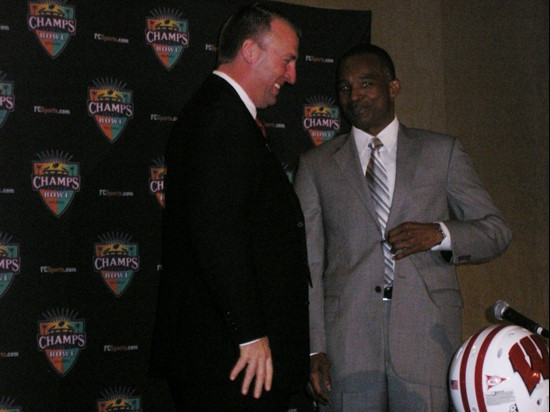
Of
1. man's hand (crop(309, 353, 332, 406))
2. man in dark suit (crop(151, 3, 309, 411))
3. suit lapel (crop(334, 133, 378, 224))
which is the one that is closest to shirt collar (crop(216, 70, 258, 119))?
man in dark suit (crop(151, 3, 309, 411))

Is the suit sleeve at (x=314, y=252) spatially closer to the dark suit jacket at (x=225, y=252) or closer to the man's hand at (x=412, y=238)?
the man's hand at (x=412, y=238)

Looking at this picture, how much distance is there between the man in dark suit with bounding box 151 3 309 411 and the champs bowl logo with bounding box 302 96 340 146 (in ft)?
4.06

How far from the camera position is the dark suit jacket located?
2039 mm

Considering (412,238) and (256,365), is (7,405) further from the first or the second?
(412,238)

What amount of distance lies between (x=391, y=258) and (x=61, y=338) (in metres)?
1.39

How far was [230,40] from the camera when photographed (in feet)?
7.93

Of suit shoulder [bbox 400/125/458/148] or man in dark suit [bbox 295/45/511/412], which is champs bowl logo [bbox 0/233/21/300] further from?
suit shoulder [bbox 400/125/458/148]

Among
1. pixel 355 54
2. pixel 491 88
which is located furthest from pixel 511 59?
pixel 355 54

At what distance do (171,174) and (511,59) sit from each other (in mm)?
2596

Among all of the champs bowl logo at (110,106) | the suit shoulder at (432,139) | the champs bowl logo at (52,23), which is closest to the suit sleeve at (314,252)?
the suit shoulder at (432,139)

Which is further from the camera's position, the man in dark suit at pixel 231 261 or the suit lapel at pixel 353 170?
the suit lapel at pixel 353 170

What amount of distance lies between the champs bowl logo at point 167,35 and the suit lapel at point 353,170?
0.92 meters

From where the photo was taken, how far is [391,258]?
276cm

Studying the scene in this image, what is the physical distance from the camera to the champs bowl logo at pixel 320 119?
3613 mm
